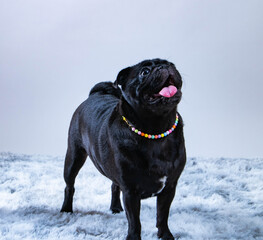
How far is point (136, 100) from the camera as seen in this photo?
1.46m

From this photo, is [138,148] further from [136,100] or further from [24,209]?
[24,209]

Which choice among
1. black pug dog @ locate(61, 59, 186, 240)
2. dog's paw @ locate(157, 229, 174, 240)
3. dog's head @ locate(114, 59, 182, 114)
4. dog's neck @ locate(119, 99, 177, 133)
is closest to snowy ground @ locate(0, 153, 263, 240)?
dog's paw @ locate(157, 229, 174, 240)

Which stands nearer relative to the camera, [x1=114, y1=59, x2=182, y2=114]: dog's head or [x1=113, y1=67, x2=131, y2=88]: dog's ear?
[x1=114, y1=59, x2=182, y2=114]: dog's head

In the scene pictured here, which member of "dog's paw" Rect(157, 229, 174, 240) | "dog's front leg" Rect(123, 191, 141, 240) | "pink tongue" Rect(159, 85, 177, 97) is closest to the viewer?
"pink tongue" Rect(159, 85, 177, 97)

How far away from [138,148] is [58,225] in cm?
60

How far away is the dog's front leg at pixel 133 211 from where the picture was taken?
1548mm

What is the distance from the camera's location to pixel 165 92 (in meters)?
1.40

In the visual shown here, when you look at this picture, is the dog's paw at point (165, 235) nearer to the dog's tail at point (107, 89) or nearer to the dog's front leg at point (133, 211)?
the dog's front leg at point (133, 211)

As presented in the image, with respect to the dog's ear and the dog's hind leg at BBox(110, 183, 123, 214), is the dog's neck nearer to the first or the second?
the dog's ear

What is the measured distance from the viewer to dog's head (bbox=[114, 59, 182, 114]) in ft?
4.61

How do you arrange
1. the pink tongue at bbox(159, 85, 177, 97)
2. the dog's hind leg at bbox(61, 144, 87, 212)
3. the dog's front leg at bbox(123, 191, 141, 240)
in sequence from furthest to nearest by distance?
the dog's hind leg at bbox(61, 144, 87, 212) < the dog's front leg at bbox(123, 191, 141, 240) < the pink tongue at bbox(159, 85, 177, 97)

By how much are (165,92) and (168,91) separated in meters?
0.01

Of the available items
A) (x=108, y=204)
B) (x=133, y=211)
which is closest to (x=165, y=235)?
(x=133, y=211)

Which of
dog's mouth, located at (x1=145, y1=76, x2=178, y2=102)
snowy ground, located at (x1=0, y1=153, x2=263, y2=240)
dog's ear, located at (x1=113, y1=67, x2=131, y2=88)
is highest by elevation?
dog's ear, located at (x1=113, y1=67, x2=131, y2=88)
